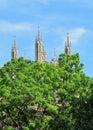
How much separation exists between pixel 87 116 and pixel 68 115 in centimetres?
700

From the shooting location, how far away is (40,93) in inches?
2256

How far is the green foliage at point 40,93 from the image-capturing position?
56.6m

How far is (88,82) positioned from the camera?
59688mm

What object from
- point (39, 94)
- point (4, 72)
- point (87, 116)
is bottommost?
point (87, 116)

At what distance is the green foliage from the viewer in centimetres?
5662

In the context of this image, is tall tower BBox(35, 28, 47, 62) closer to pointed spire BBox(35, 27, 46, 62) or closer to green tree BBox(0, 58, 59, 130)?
pointed spire BBox(35, 27, 46, 62)

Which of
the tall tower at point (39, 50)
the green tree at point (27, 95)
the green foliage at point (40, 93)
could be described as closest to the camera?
the green foliage at point (40, 93)

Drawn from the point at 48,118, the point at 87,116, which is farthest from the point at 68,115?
the point at 87,116

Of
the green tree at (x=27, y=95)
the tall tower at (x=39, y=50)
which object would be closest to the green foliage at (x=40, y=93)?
the green tree at (x=27, y=95)

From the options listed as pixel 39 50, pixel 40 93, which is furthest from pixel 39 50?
pixel 40 93

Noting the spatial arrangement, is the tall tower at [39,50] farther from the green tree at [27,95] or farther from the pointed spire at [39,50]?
the green tree at [27,95]

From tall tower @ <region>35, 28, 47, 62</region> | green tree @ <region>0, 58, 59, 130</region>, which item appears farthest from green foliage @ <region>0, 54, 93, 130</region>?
tall tower @ <region>35, 28, 47, 62</region>

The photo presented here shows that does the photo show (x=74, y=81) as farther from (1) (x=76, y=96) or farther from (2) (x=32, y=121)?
(2) (x=32, y=121)

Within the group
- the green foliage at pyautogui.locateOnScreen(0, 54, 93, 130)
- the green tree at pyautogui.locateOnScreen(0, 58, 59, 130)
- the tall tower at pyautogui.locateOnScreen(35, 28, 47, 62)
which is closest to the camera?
the green foliage at pyautogui.locateOnScreen(0, 54, 93, 130)
